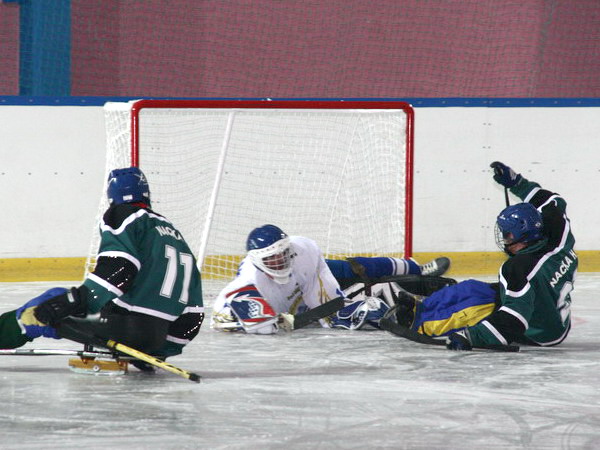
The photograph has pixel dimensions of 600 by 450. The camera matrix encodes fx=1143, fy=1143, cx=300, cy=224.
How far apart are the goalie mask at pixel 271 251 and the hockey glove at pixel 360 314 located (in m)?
0.43

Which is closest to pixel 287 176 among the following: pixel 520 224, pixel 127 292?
pixel 520 224

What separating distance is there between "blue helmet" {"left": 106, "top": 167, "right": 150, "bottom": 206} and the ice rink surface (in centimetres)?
71

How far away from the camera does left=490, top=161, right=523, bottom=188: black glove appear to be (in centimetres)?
595

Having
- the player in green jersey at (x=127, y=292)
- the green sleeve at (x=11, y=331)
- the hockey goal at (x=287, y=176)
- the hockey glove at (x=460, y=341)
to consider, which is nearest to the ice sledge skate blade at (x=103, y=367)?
the player in green jersey at (x=127, y=292)

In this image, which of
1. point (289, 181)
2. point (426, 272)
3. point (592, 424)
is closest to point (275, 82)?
point (289, 181)

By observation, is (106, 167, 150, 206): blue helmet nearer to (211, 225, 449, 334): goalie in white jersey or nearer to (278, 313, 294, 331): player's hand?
(211, 225, 449, 334): goalie in white jersey

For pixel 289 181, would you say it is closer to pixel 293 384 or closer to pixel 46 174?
pixel 46 174

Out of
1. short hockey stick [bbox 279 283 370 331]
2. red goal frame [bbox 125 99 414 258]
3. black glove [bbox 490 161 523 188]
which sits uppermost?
red goal frame [bbox 125 99 414 258]

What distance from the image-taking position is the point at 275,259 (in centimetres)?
571

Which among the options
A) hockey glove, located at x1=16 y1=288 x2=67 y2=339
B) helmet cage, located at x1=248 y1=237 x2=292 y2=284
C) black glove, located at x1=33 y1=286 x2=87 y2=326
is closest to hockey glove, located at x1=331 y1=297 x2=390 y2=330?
helmet cage, located at x1=248 y1=237 x2=292 y2=284

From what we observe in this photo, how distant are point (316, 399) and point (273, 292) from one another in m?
1.74

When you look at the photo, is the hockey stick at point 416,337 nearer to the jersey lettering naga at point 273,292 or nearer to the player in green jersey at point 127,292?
the jersey lettering naga at point 273,292

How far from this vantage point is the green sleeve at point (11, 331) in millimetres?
4434

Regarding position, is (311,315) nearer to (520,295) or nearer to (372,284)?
(372,284)
